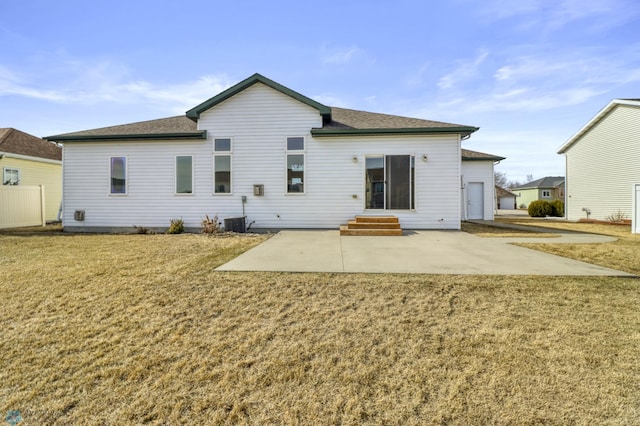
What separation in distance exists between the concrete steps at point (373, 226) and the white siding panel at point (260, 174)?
2.40ft

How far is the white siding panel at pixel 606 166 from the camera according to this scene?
15159mm

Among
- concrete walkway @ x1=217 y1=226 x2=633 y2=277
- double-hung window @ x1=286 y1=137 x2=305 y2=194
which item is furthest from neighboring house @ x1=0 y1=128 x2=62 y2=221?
concrete walkway @ x1=217 y1=226 x2=633 y2=277

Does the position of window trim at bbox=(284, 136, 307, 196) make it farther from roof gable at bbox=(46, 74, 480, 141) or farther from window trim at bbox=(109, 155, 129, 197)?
Answer: window trim at bbox=(109, 155, 129, 197)

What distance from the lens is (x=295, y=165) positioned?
34.6 feet

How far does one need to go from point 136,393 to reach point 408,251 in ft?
18.1

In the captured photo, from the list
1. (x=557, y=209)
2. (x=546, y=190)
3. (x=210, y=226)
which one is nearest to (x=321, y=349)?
(x=210, y=226)

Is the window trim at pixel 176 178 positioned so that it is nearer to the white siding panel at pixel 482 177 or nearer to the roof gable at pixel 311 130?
the roof gable at pixel 311 130

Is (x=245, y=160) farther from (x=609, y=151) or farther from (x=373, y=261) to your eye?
(x=609, y=151)

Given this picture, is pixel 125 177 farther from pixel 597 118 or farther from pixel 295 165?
pixel 597 118

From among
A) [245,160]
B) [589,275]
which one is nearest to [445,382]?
[589,275]

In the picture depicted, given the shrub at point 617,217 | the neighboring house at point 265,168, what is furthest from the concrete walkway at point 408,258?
the shrub at point 617,217

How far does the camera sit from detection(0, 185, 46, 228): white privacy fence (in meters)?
11.7

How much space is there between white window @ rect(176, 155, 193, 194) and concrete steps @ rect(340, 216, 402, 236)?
6144mm

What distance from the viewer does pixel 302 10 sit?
9250 millimetres
